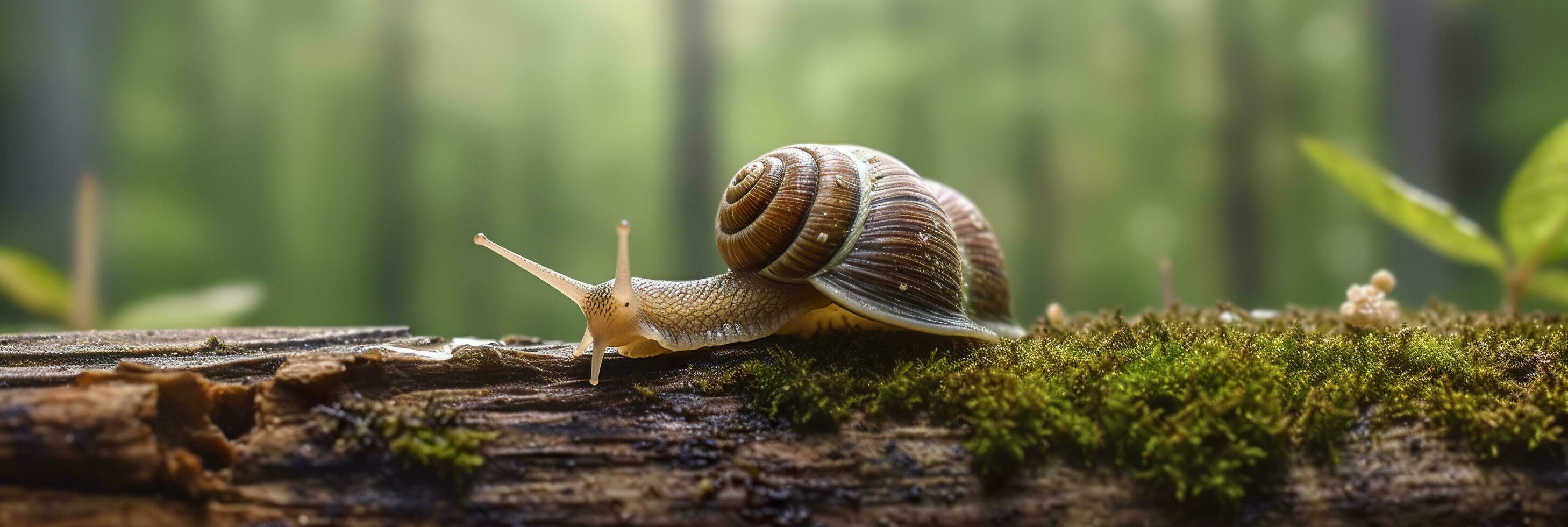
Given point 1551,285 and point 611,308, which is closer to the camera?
point 611,308

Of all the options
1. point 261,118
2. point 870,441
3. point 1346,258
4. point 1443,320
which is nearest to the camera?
point 870,441

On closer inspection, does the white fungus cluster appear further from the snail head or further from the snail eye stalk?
the snail eye stalk

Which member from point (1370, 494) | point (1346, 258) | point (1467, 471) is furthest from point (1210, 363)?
point (1346, 258)

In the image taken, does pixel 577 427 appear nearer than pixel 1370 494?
No

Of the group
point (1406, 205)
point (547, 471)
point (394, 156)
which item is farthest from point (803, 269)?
point (394, 156)

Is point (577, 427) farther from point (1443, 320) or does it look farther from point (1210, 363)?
point (1443, 320)

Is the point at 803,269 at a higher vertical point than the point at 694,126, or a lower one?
lower

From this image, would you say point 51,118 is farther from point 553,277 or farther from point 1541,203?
point 1541,203
